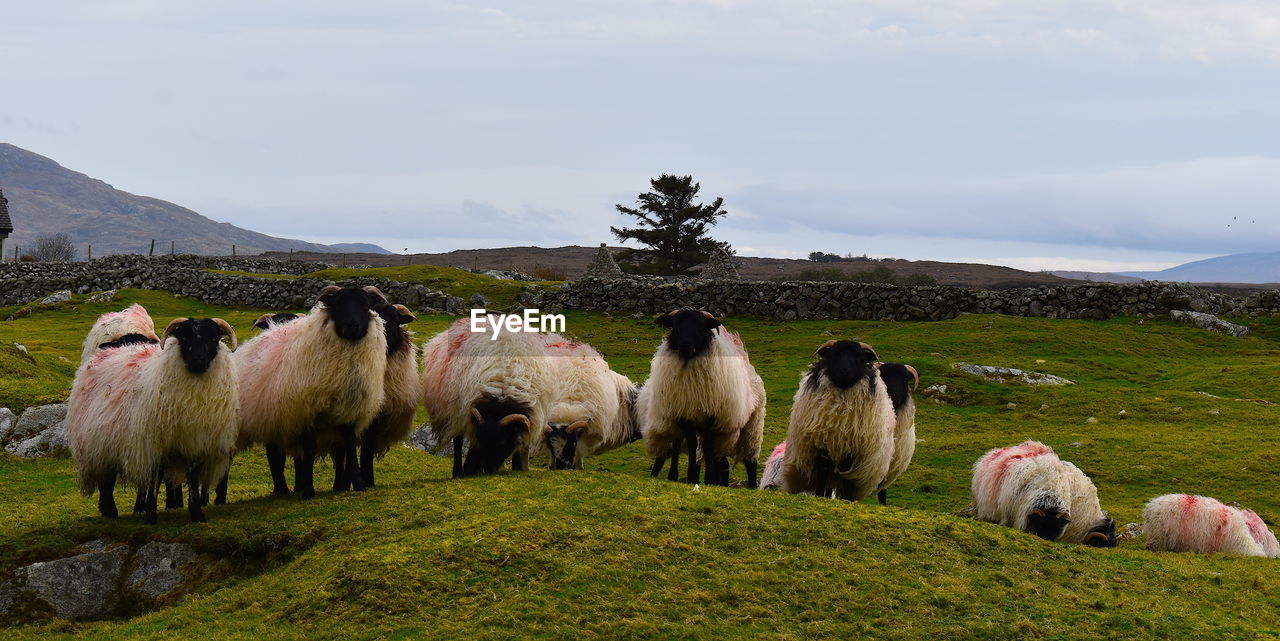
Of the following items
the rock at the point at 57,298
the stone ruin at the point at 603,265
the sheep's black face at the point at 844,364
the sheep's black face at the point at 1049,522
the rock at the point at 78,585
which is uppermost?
the stone ruin at the point at 603,265

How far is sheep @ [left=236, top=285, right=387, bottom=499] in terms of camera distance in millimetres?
10820

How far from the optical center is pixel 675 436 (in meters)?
13.4

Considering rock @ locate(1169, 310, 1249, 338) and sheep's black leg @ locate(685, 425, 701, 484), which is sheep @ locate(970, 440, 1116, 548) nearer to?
sheep's black leg @ locate(685, 425, 701, 484)

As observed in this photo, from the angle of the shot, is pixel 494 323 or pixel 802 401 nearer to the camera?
pixel 802 401

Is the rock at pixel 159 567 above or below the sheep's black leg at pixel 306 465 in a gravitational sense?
below

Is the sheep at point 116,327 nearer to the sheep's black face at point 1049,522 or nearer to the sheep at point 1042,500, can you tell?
the sheep at point 1042,500

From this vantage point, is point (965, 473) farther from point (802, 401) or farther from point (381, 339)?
point (381, 339)

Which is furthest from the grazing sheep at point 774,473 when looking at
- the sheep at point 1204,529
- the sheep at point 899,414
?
the sheep at point 1204,529

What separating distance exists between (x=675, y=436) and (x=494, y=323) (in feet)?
9.87

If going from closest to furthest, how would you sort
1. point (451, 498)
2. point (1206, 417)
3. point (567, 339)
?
1. point (451, 498)
2. point (567, 339)
3. point (1206, 417)

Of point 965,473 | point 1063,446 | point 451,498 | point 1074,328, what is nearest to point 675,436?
point 451,498

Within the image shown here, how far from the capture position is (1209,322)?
102 ft

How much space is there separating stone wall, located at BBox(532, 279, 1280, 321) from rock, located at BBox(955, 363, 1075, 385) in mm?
10214

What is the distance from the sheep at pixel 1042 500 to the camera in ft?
39.2
